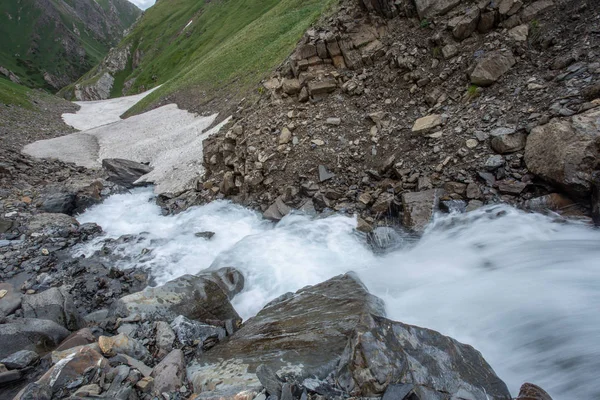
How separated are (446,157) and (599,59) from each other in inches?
210

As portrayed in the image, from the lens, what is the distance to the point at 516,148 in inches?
412

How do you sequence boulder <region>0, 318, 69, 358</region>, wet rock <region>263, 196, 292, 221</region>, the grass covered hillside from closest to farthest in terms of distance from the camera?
boulder <region>0, 318, 69, 358</region>
wet rock <region>263, 196, 292, 221</region>
the grass covered hillside

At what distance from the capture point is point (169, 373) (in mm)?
5938

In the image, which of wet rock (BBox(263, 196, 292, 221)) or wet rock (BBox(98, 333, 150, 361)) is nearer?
wet rock (BBox(98, 333, 150, 361))

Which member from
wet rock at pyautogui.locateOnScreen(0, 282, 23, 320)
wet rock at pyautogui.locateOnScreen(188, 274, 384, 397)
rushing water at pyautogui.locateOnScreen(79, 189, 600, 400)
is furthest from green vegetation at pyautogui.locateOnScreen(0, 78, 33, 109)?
wet rock at pyautogui.locateOnScreen(188, 274, 384, 397)

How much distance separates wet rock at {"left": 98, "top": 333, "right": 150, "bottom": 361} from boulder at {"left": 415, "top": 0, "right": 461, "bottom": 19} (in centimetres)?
1637

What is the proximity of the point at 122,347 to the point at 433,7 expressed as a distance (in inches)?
661

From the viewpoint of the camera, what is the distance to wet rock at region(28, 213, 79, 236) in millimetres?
14805

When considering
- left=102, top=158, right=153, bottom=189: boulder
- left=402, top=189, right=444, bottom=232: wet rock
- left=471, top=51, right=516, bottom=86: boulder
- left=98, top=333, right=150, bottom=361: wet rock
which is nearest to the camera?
left=98, top=333, right=150, bottom=361: wet rock

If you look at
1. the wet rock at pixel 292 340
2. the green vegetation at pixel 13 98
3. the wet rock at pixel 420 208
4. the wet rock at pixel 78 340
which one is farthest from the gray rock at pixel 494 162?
→ the green vegetation at pixel 13 98

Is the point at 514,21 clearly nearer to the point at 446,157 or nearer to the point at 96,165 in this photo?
the point at 446,157

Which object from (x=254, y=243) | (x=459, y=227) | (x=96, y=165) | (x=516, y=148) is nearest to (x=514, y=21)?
(x=516, y=148)

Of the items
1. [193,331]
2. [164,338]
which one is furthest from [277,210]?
[164,338]

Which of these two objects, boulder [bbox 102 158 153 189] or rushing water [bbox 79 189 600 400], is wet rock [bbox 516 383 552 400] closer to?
rushing water [bbox 79 189 600 400]
